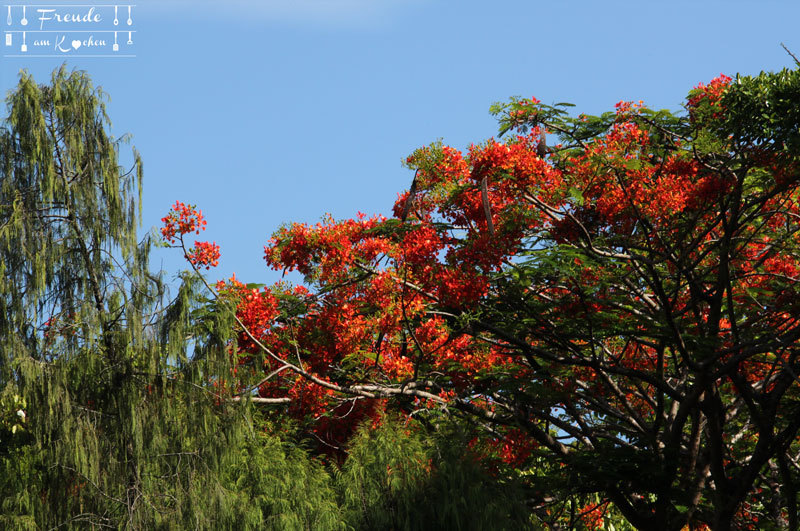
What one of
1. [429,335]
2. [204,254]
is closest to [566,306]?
[429,335]

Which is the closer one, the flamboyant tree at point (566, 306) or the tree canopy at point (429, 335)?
the tree canopy at point (429, 335)

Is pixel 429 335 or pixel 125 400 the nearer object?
pixel 125 400

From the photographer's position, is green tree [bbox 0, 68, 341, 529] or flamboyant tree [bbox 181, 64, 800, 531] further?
flamboyant tree [bbox 181, 64, 800, 531]

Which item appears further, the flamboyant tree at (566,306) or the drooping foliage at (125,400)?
the flamboyant tree at (566,306)

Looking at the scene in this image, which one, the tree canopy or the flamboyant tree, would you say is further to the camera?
the flamboyant tree

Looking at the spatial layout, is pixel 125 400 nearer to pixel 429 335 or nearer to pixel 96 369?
pixel 96 369

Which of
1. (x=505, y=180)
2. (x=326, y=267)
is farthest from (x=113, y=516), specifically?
(x=505, y=180)

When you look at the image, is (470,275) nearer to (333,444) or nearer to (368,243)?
(368,243)

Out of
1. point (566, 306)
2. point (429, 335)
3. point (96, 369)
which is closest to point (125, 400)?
point (96, 369)

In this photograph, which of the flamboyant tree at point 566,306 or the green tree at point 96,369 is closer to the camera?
the green tree at point 96,369

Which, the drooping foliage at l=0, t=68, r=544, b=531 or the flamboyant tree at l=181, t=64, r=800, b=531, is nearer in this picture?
the drooping foliage at l=0, t=68, r=544, b=531

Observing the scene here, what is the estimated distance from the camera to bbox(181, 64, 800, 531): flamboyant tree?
10.6 metres

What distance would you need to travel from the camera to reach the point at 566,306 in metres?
11.5

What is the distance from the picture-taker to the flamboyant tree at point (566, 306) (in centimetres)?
1062
